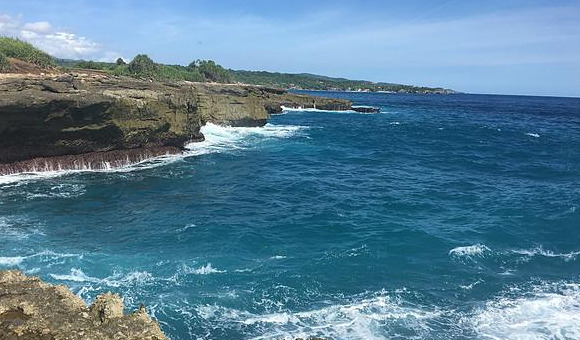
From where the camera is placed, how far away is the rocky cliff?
35.1 m

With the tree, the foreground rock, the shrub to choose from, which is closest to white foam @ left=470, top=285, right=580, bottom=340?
the foreground rock

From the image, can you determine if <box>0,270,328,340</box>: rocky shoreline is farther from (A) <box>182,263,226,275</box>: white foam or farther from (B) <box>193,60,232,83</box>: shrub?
(B) <box>193,60,232,83</box>: shrub

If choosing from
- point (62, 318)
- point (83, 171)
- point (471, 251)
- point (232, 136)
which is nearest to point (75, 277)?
point (62, 318)

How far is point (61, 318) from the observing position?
959cm

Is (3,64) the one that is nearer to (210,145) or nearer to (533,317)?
(210,145)

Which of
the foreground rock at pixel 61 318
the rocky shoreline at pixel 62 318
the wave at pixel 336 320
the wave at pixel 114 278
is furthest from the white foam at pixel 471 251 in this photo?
the foreground rock at pixel 61 318

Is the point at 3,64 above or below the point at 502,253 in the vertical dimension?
above

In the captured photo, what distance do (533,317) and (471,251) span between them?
A: 625 centimetres

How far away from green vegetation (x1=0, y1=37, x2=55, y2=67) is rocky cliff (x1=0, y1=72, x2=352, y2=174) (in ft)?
80.6

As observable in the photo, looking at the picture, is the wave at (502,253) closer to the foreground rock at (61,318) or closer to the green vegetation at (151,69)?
the foreground rock at (61,318)

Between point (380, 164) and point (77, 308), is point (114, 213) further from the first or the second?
point (380, 164)

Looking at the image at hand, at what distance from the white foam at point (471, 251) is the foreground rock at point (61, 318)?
17497 millimetres

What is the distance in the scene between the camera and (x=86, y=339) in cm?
894

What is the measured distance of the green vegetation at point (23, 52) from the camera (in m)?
62.0
